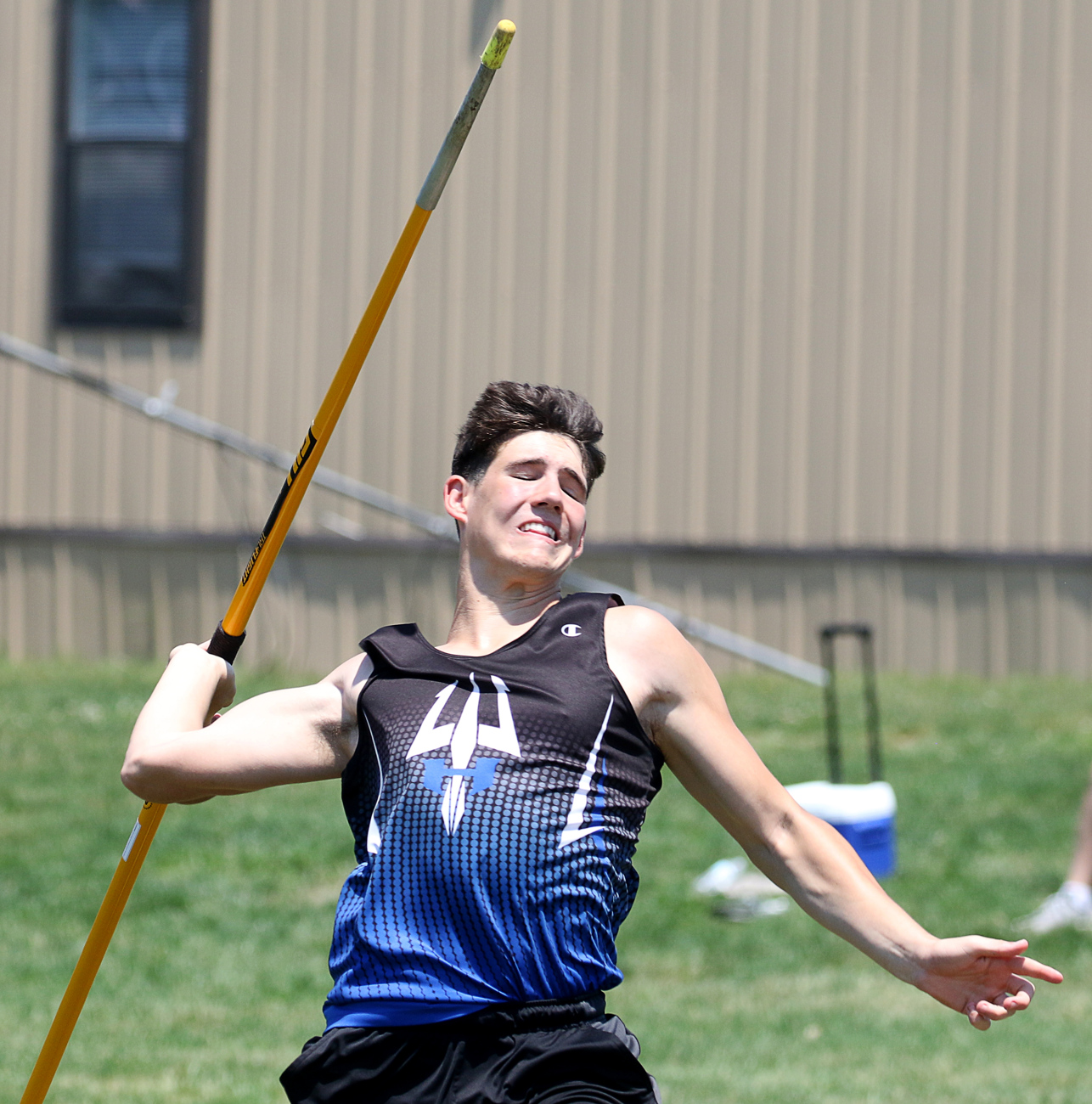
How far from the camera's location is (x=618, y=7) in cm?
1055

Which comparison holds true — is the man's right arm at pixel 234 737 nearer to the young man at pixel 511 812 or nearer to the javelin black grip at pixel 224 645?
the young man at pixel 511 812

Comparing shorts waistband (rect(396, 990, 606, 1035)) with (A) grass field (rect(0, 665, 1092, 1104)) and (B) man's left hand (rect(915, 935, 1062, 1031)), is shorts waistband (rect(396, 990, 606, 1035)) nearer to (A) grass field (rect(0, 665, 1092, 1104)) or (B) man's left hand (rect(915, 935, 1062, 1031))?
(B) man's left hand (rect(915, 935, 1062, 1031))

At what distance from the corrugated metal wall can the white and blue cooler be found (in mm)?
3731

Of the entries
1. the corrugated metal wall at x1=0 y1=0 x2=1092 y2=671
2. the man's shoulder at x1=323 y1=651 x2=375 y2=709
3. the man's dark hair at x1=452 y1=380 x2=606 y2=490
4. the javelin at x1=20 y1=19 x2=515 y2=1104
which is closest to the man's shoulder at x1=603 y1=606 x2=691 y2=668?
the man's dark hair at x1=452 y1=380 x2=606 y2=490

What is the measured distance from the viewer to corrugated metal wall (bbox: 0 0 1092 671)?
34.2 ft

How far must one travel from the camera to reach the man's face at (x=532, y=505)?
297 cm

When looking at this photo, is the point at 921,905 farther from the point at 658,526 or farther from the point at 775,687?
the point at 658,526

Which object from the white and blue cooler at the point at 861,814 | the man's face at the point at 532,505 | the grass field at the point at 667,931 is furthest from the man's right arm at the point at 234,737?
the white and blue cooler at the point at 861,814

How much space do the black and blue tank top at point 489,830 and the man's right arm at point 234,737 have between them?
8 centimetres

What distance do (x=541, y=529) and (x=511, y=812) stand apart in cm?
57

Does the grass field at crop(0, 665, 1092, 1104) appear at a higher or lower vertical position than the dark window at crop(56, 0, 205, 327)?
lower

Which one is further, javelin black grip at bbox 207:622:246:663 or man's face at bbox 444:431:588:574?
javelin black grip at bbox 207:622:246:663

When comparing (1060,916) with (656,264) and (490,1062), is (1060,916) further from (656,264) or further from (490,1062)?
(656,264)

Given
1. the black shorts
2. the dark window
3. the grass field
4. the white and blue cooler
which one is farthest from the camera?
the dark window
